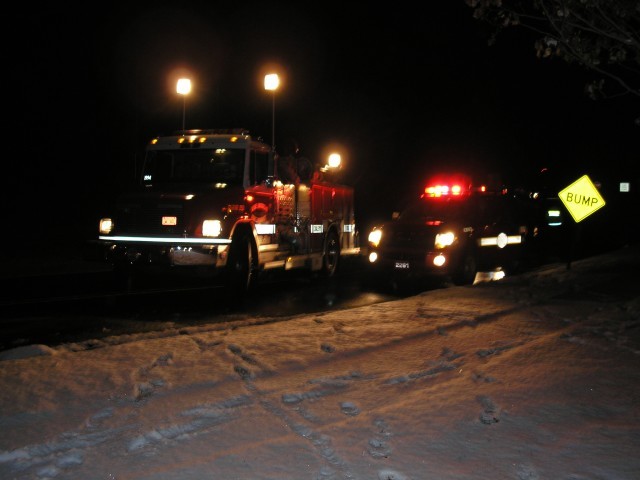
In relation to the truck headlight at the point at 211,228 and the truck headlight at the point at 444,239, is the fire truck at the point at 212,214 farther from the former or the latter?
the truck headlight at the point at 444,239

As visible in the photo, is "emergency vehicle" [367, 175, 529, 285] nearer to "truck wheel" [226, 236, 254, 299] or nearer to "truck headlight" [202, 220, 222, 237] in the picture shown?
"truck wheel" [226, 236, 254, 299]

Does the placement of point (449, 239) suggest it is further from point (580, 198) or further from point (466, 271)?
point (580, 198)

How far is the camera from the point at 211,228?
36.8ft

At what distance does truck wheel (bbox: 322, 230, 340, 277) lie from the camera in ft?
53.2

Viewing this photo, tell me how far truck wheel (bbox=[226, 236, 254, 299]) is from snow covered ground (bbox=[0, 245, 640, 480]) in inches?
127

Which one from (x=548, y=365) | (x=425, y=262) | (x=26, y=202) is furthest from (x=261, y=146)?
(x=26, y=202)

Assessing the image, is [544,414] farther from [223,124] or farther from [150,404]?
[223,124]

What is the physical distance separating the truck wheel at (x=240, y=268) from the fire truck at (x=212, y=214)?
0.06ft

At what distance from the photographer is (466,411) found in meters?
5.17

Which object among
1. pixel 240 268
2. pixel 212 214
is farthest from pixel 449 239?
pixel 212 214

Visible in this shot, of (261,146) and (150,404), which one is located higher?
(261,146)

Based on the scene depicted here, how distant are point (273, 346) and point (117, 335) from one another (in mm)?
2326

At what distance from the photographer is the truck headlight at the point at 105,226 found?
1175cm

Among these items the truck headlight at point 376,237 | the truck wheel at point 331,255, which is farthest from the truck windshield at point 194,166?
the truck wheel at point 331,255
